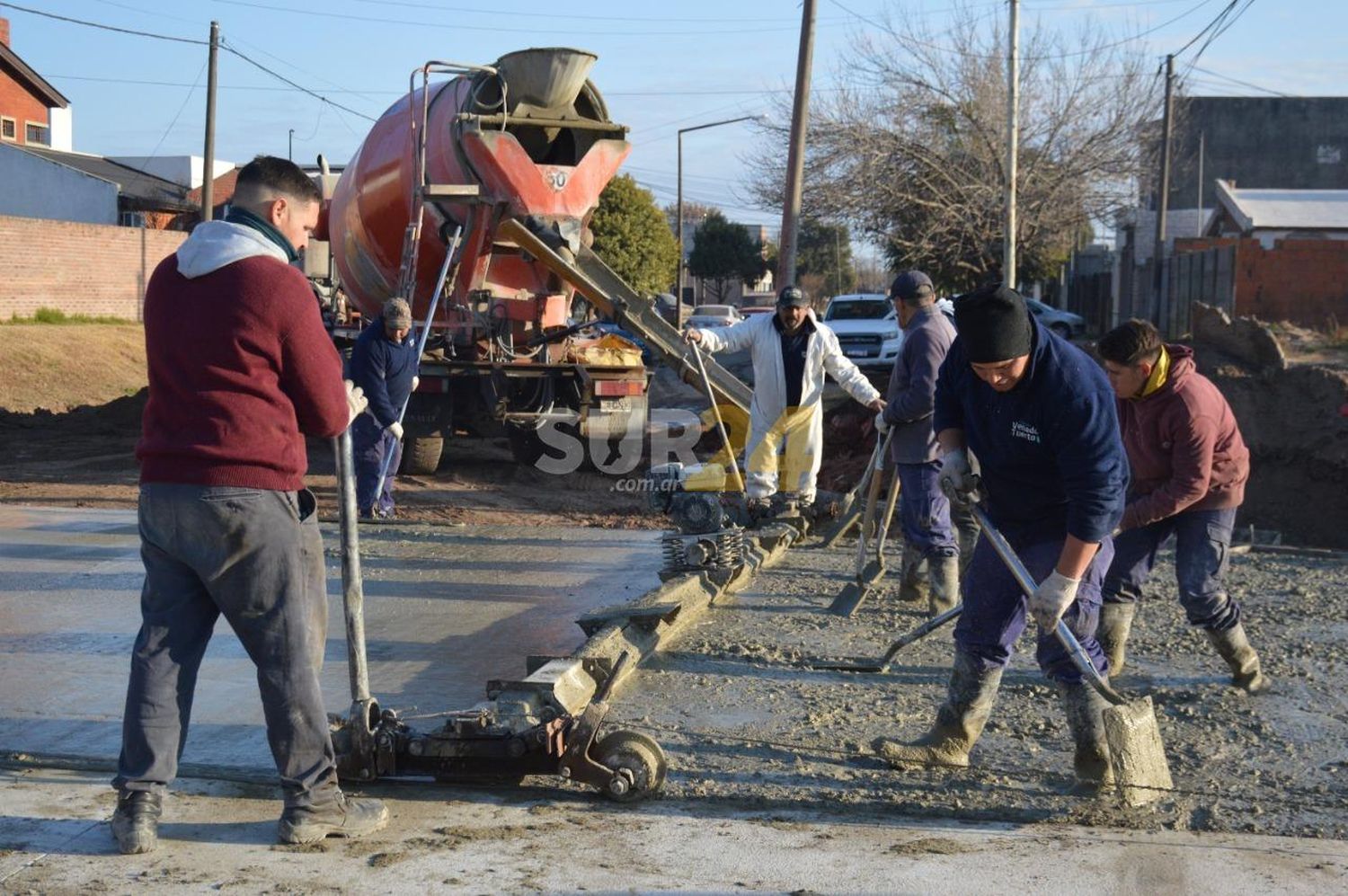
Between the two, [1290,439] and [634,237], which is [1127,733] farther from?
[634,237]

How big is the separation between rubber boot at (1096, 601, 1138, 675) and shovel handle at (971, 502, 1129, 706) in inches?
61.9

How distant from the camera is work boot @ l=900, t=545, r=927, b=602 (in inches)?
336

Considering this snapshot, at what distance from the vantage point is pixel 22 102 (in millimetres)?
52062

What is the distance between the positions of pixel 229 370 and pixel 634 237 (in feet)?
163

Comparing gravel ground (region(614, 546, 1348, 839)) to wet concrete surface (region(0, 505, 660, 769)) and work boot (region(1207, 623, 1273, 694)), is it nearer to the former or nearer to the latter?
work boot (region(1207, 623, 1273, 694))

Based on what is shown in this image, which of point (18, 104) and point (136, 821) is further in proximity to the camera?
point (18, 104)

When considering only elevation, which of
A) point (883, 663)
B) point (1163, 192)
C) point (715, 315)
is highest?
point (1163, 192)

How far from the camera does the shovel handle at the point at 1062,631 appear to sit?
5008 millimetres

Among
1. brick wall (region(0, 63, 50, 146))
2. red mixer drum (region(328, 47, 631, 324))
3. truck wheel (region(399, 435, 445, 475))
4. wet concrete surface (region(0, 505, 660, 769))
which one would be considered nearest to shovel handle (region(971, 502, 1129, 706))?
wet concrete surface (region(0, 505, 660, 769))

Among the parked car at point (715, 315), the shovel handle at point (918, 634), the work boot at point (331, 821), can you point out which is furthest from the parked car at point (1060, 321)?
the work boot at point (331, 821)

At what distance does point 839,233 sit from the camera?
2712 inches

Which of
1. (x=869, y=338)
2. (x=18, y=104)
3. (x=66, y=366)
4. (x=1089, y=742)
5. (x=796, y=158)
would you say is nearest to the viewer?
(x=1089, y=742)

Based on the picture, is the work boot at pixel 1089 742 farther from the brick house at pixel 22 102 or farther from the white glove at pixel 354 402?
the brick house at pixel 22 102

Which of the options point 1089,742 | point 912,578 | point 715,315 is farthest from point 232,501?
point 715,315
